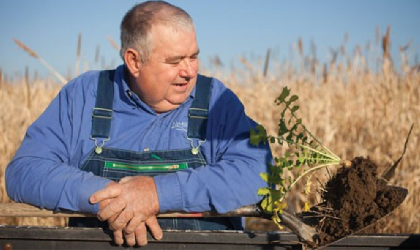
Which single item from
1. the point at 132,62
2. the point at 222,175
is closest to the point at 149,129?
the point at 132,62

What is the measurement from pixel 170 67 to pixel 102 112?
37 cm

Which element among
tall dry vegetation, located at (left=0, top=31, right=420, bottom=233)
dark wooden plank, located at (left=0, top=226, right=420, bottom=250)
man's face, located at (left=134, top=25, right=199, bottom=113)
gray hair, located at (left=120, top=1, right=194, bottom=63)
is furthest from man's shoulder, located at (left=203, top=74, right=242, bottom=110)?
tall dry vegetation, located at (left=0, top=31, right=420, bottom=233)

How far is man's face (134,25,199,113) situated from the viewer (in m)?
2.59

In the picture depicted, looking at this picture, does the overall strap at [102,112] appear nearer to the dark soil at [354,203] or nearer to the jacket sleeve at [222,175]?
the jacket sleeve at [222,175]

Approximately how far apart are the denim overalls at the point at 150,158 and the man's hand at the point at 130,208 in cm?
25

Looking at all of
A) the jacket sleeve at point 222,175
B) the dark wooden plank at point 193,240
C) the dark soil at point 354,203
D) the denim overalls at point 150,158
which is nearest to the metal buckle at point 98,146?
the denim overalls at point 150,158

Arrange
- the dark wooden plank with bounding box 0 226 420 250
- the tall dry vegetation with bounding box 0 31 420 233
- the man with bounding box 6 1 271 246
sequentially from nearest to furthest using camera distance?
the dark wooden plank with bounding box 0 226 420 250
the man with bounding box 6 1 271 246
the tall dry vegetation with bounding box 0 31 420 233

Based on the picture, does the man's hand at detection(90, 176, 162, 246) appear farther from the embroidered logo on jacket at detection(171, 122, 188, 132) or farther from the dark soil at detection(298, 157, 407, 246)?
the dark soil at detection(298, 157, 407, 246)

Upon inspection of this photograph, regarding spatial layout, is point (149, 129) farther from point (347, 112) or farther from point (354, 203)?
point (347, 112)

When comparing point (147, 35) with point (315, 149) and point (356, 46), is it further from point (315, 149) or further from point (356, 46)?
point (356, 46)

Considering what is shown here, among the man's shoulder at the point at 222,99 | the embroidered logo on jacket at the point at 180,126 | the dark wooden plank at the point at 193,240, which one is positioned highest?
the man's shoulder at the point at 222,99

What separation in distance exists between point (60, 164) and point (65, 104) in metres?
0.36

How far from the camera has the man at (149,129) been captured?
2402 mm

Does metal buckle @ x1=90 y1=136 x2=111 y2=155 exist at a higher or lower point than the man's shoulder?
lower
